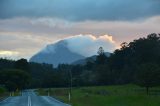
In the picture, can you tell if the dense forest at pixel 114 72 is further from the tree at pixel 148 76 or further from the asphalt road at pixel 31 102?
the asphalt road at pixel 31 102

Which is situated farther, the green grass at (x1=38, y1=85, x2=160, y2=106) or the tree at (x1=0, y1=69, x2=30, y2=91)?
the tree at (x1=0, y1=69, x2=30, y2=91)

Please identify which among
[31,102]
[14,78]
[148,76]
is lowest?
[31,102]

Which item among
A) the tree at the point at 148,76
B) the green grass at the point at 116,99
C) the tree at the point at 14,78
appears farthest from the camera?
the tree at the point at 14,78

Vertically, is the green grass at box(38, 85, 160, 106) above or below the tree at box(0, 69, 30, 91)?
below

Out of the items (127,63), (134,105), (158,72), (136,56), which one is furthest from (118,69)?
(134,105)

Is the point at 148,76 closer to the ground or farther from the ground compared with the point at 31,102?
farther from the ground

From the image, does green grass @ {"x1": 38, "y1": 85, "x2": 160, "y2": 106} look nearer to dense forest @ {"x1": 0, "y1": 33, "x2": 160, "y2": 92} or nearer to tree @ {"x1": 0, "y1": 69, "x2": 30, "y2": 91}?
dense forest @ {"x1": 0, "y1": 33, "x2": 160, "y2": 92}

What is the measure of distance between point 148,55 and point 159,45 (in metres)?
7.52

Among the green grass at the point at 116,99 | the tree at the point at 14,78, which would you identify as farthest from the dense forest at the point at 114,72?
the green grass at the point at 116,99

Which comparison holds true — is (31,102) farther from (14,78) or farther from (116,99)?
(14,78)

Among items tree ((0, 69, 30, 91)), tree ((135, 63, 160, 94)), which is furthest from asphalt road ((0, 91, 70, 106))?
tree ((0, 69, 30, 91))

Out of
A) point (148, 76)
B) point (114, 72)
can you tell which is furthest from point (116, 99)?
point (114, 72)

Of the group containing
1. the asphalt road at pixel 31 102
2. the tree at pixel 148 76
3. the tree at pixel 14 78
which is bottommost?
the asphalt road at pixel 31 102

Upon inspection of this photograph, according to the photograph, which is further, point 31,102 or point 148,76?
point 148,76
